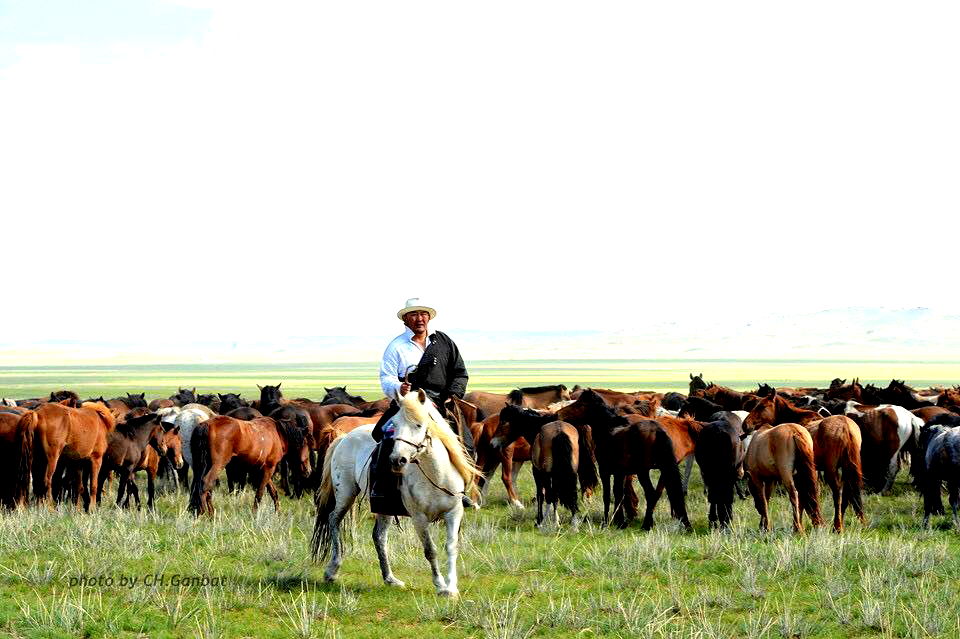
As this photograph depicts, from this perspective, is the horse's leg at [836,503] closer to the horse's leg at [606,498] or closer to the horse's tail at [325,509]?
the horse's leg at [606,498]

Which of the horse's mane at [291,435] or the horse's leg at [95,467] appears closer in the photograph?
the horse's leg at [95,467]

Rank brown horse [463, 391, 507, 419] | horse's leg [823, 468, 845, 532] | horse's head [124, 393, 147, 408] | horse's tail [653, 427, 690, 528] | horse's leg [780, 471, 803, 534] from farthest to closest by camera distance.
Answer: horse's head [124, 393, 147, 408] → brown horse [463, 391, 507, 419] → horse's tail [653, 427, 690, 528] → horse's leg [823, 468, 845, 532] → horse's leg [780, 471, 803, 534]

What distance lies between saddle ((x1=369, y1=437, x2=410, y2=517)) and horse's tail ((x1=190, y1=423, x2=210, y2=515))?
20.7ft

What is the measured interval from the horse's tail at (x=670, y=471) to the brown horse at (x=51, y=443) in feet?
29.5

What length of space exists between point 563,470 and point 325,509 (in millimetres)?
5023

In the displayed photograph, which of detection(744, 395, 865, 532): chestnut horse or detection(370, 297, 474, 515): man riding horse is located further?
detection(744, 395, 865, 532): chestnut horse

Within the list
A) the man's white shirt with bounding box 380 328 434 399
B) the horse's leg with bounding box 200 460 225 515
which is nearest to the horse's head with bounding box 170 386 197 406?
the horse's leg with bounding box 200 460 225 515

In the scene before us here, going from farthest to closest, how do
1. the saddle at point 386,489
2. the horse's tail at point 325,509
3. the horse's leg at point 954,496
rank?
1. the horse's leg at point 954,496
2. the horse's tail at point 325,509
3. the saddle at point 386,489

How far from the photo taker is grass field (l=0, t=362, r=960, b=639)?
307 inches

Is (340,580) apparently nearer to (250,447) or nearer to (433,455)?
(433,455)

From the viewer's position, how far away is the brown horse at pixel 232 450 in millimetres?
14312

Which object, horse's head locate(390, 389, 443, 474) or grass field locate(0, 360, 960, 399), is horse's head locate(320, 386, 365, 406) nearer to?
horse's head locate(390, 389, 443, 474)

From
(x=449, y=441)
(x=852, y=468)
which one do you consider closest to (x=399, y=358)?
(x=449, y=441)

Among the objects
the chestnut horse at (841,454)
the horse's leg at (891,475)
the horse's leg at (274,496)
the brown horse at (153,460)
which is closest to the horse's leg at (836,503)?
the chestnut horse at (841,454)
